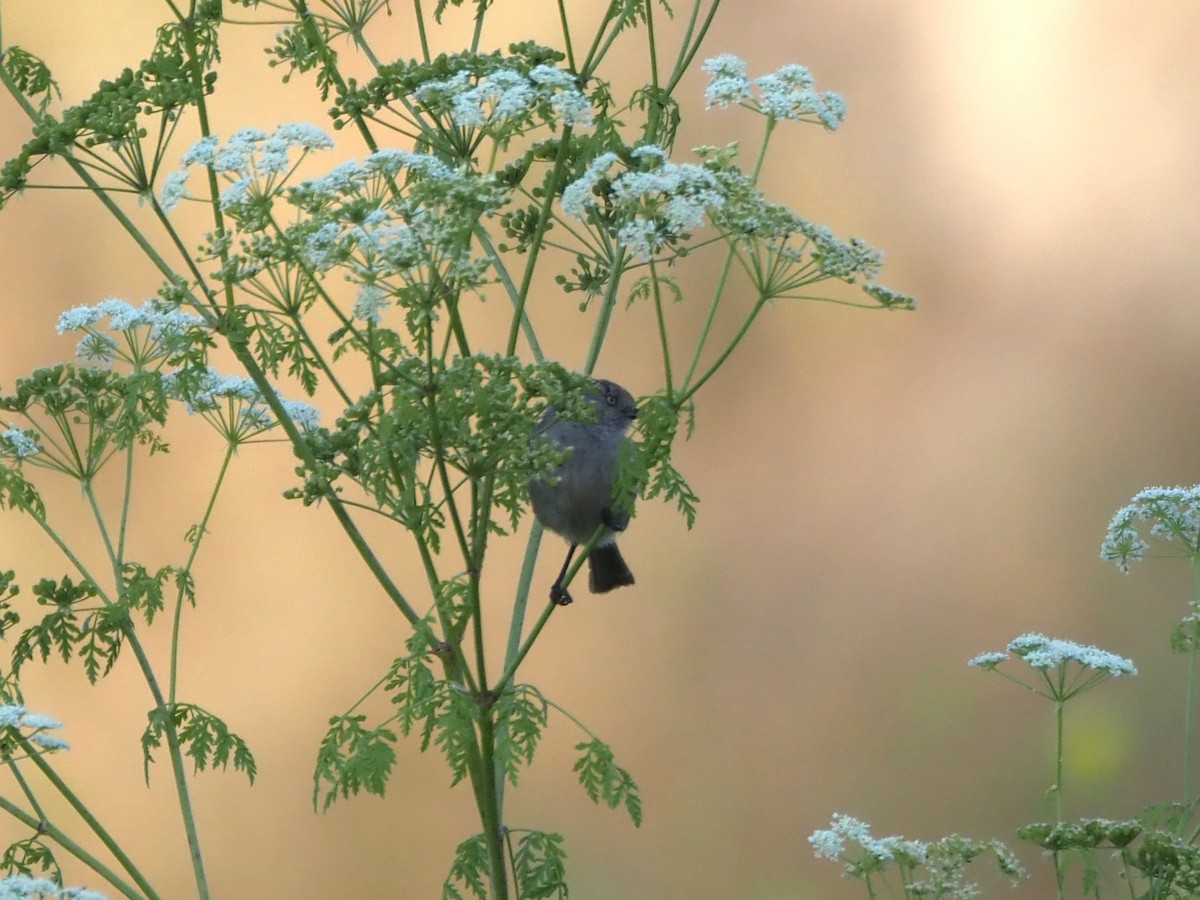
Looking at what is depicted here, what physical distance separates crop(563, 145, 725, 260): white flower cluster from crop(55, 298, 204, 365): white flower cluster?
731 mm

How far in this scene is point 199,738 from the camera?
3053mm

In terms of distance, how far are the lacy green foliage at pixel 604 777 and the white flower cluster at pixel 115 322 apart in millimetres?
1019

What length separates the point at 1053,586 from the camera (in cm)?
677

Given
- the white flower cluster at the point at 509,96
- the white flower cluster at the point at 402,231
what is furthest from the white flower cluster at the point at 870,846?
the white flower cluster at the point at 509,96

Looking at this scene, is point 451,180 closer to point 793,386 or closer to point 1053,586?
point 793,386

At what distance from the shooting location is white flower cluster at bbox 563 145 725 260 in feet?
8.18

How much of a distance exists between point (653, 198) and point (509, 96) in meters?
0.30

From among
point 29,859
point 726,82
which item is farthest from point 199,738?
point 726,82

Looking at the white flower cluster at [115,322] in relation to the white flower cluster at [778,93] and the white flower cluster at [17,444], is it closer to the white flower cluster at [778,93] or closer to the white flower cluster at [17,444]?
the white flower cluster at [17,444]

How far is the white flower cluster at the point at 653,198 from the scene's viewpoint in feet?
8.18

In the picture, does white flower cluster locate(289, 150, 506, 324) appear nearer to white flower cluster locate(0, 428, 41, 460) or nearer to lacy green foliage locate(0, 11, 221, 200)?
lacy green foliage locate(0, 11, 221, 200)

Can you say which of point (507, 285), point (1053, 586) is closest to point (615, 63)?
point (1053, 586)

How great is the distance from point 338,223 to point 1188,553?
2.08m

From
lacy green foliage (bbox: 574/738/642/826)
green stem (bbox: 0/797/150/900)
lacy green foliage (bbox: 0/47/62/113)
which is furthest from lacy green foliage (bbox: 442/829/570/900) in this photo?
lacy green foliage (bbox: 0/47/62/113)
